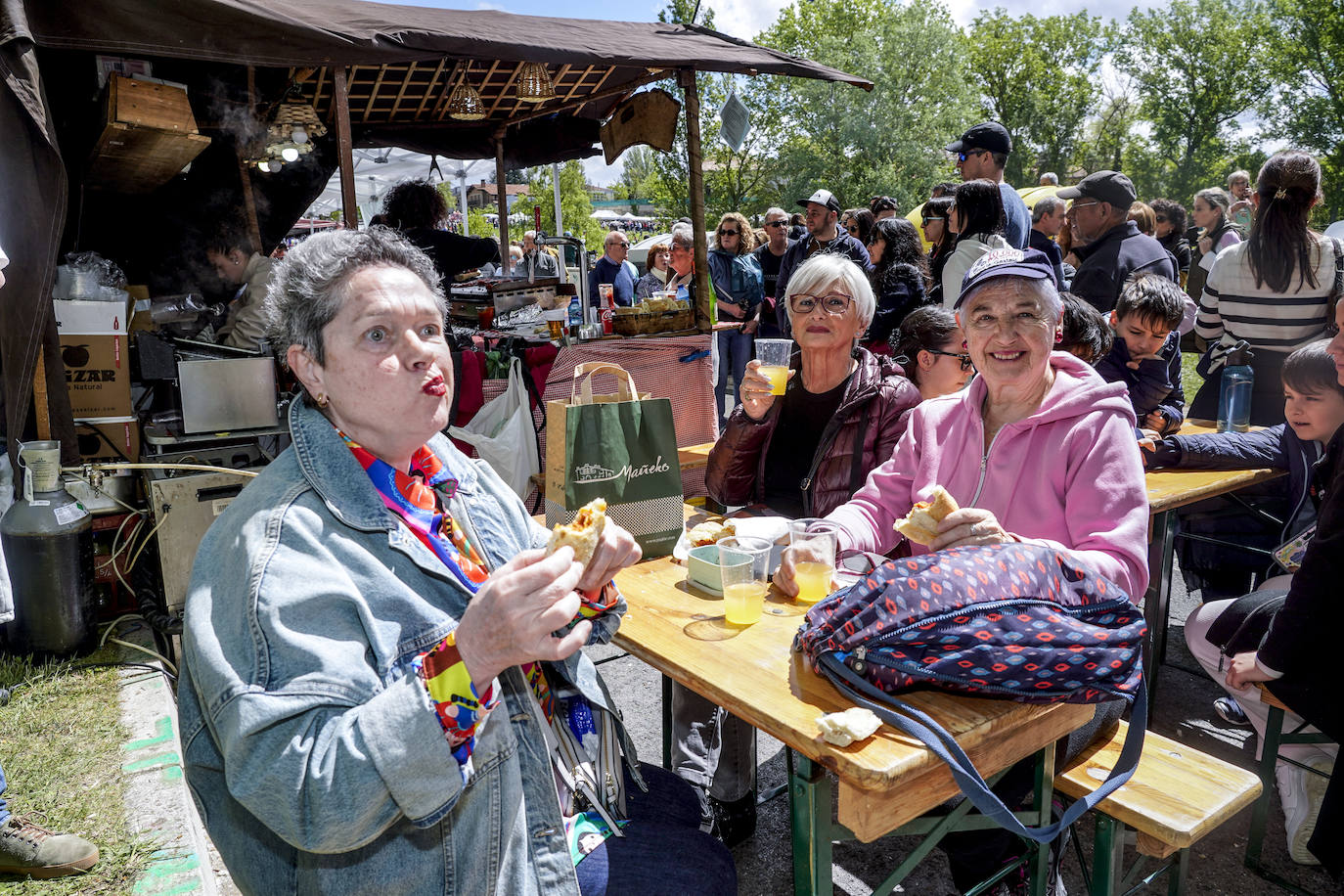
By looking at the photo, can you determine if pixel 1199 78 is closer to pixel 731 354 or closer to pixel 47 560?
pixel 731 354

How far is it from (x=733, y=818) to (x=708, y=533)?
112 cm

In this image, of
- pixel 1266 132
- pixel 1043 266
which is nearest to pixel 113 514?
pixel 1043 266

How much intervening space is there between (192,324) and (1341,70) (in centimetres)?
4499

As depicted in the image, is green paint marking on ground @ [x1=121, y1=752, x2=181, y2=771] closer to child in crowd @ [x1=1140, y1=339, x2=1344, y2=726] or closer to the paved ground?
the paved ground

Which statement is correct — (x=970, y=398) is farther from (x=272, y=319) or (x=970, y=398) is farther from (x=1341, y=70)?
(x=1341, y=70)

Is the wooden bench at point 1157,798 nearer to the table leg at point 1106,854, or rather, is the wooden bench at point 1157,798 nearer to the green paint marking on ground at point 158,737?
the table leg at point 1106,854

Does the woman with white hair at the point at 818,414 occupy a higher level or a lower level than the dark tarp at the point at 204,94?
lower

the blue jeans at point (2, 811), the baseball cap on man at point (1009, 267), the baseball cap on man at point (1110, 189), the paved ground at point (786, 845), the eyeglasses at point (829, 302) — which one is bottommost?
the paved ground at point (786, 845)

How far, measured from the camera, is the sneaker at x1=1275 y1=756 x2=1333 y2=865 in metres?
2.61

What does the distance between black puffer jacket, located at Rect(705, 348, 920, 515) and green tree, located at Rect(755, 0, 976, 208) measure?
119ft

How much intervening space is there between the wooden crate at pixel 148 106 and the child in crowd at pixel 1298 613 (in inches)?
224

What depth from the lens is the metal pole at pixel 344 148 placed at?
4895 mm

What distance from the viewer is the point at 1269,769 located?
2.66 m

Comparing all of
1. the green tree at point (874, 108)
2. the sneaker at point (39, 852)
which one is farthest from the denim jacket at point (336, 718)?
the green tree at point (874, 108)
